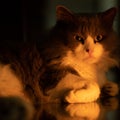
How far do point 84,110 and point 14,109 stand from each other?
302 mm

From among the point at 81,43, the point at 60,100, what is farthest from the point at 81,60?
the point at 60,100

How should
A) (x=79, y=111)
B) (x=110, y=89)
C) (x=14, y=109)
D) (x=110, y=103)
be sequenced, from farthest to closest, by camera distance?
(x=110, y=89), (x=110, y=103), (x=79, y=111), (x=14, y=109)

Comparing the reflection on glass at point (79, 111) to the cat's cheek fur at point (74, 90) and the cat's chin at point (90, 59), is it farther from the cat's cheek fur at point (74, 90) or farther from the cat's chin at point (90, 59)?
the cat's chin at point (90, 59)

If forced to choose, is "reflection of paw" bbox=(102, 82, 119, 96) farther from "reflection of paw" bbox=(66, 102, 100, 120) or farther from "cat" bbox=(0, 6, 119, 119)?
"reflection of paw" bbox=(66, 102, 100, 120)

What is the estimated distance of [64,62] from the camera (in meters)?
1.59

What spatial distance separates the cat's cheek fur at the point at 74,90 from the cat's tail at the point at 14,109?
0.19m

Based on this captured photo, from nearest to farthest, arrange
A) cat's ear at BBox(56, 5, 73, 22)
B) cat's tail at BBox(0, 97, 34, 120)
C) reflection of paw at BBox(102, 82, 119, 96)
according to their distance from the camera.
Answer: cat's tail at BBox(0, 97, 34, 120) < cat's ear at BBox(56, 5, 73, 22) < reflection of paw at BBox(102, 82, 119, 96)

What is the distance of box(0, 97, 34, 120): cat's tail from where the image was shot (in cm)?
128

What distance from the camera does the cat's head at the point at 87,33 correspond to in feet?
5.13

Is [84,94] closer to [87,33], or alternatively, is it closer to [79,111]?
[79,111]

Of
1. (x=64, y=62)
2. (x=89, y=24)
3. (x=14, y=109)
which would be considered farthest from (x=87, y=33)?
(x=14, y=109)

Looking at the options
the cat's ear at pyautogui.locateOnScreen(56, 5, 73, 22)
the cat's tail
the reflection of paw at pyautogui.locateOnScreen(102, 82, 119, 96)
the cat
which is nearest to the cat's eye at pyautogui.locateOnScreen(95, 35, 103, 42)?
the cat

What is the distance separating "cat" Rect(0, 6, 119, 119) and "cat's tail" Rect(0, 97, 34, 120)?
9 centimetres

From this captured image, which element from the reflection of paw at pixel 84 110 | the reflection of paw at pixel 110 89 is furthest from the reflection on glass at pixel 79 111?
the reflection of paw at pixel 110 89
